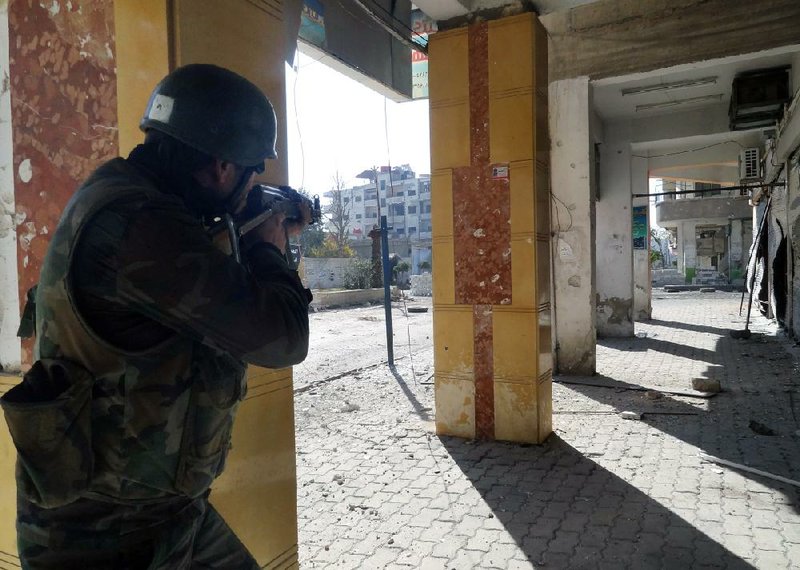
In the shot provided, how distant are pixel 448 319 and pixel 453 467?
48.3 inches

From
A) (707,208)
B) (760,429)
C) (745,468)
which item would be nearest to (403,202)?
(707,208)

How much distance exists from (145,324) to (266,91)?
4.27 ft

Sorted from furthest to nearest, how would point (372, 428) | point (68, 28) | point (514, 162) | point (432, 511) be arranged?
point (372, 428) < point (514, 162) < point (432, 511) < point (68, 28)

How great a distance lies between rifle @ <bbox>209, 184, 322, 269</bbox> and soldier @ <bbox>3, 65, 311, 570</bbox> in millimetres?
47

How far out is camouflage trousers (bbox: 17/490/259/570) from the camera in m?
1.19

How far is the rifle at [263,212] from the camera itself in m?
1.32

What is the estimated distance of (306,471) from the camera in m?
3.99

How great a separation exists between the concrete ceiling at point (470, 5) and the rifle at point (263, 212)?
3449 mm

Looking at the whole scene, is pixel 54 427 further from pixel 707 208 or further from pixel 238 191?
pixel 707 208

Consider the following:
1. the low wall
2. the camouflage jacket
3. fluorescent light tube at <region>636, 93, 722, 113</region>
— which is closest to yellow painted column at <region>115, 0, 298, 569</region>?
the camouflage jacket

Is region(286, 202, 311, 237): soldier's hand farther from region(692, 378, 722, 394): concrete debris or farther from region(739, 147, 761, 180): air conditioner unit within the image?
region(739, 147, 761, 180): air conditioner unit

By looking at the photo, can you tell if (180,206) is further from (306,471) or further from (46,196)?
(306,471)

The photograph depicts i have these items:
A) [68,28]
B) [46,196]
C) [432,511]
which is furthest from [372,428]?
[68,28]

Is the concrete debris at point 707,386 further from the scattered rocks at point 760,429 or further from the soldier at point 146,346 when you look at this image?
the soldier at point 146,346
